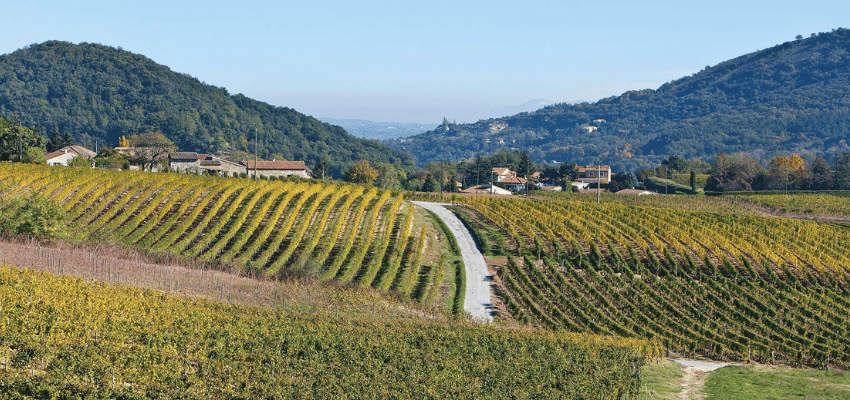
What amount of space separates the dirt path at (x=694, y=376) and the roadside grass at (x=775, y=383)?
0.93 ft

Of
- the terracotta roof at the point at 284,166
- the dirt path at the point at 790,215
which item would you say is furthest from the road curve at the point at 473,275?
the terracotta roof at the point at 284,166

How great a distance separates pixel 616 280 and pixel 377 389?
2513cm

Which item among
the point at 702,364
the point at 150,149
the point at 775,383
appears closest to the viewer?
the point at 775,383

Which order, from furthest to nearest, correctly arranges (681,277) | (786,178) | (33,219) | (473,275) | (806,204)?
(786,178), (806,204), (681,277), (473,275), (33,219)

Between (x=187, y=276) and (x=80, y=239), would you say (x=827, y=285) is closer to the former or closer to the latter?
(x=187, y=276)

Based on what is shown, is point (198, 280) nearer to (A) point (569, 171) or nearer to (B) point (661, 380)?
(B) point (661, 380)

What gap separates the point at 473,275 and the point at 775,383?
19062mm

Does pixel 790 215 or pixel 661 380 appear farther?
pixel 790 215

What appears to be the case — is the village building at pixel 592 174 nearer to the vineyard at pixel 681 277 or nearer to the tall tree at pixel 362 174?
the tall tree at pixel 362 174

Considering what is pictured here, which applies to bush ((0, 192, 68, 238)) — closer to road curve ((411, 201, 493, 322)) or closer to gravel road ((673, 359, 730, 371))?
road curve ((411, 201, 493, 322))

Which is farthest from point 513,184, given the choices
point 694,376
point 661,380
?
point 661,380

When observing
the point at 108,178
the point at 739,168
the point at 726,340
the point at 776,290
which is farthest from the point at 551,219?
the point at 739,168

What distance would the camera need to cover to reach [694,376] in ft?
97.0

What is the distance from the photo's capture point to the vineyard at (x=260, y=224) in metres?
42.7
